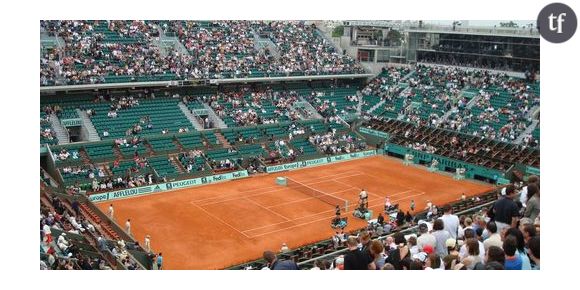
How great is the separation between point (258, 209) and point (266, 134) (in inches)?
594

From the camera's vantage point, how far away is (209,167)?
1615 inches

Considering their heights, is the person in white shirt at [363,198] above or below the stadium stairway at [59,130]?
below

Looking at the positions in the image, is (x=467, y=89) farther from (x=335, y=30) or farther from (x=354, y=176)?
(x=335, y=30)

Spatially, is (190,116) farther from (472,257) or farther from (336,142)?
(472,257)

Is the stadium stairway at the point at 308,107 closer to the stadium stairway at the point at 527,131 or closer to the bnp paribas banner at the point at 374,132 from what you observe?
the bnp paribas banner at the point at 374,132

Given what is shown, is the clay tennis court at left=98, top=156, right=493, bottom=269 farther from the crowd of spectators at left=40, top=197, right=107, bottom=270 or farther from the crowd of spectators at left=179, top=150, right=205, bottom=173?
the crowd of spectators at left=40, top=197, right=107, bottom=270

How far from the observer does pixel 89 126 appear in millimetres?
41969

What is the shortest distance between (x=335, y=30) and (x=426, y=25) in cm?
1516

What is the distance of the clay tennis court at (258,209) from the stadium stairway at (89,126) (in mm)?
8411

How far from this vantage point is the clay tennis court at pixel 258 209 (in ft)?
89.4

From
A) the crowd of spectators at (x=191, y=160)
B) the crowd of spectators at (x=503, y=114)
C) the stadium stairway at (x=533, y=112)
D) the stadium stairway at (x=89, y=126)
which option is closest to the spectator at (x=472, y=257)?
the crowd of spectators at (x=191, y=160)

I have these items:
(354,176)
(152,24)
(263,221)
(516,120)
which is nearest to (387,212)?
(263,221)

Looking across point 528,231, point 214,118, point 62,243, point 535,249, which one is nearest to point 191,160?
point 214,118

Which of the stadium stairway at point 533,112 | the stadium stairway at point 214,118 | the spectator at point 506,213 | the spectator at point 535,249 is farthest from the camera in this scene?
the stadium stairway at point 214,118
